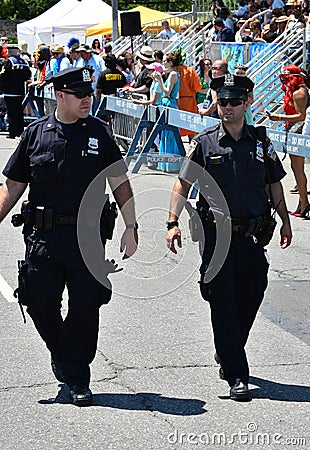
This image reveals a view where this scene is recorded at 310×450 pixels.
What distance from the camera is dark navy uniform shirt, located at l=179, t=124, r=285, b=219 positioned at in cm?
521

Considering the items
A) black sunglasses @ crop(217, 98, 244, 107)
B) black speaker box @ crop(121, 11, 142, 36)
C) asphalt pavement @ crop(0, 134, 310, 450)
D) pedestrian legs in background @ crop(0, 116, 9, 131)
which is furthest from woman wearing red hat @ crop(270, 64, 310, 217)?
pedestrian legs in background @ crop(0, 116, 9, 131)

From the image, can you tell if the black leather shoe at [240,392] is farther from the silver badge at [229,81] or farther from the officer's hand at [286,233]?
the silver badge at [229,81]

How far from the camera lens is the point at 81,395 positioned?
16.6 feet

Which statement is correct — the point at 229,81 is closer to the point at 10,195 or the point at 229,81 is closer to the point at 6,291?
the point at 10,195

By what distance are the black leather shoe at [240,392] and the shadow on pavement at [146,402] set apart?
0.61ft

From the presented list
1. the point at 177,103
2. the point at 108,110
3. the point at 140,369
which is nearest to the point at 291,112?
the point at 177,103

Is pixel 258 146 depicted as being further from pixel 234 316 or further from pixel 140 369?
pixel 140 369

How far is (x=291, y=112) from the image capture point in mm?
11805

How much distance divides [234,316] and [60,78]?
1.71 meters

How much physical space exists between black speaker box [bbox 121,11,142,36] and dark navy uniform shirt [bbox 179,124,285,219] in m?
17.8

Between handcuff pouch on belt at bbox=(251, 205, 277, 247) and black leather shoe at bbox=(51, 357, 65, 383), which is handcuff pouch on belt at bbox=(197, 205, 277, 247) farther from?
black leather shoe at bbox=(51, 357, 65, 383)

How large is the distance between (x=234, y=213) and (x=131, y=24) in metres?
18.2

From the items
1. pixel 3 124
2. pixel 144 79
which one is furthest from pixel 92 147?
pixel 3 124

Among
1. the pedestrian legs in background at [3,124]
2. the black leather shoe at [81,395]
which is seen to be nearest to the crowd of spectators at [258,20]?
the pedestrian legs in background at [3,124]
